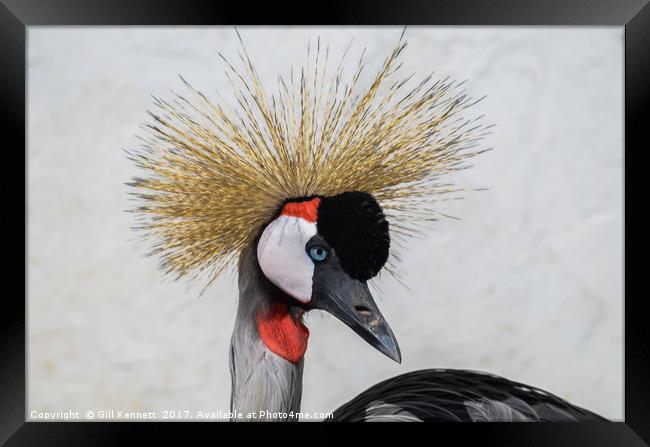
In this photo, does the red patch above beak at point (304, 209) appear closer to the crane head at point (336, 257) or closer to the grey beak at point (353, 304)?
the crane head at point (336, 257)

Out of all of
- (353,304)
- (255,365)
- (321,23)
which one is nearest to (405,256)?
(353,304)

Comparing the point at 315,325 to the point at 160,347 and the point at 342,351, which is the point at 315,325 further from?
the point at 160,347

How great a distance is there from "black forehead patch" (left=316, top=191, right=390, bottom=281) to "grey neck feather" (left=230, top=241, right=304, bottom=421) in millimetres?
171

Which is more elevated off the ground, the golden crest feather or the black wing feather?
the golden crest feather

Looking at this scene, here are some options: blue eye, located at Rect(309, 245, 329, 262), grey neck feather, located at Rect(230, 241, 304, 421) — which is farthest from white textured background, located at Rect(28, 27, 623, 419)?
blue eye, located at Rect(309, 245, 329, 262)

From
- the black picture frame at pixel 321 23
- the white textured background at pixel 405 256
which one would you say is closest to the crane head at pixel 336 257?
the white textured background at pixel 405 256

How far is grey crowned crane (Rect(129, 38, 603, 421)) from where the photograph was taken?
106 centimetres

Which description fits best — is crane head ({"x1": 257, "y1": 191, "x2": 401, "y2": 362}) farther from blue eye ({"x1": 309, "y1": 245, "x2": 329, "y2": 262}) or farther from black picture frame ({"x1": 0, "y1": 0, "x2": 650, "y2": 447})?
black picture frame ({"x1": 0, "y1": 0, "x2": 650, "y2": 447})

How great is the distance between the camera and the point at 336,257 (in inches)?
41.5

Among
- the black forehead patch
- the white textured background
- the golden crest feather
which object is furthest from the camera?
the white textured background

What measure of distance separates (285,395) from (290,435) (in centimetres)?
18

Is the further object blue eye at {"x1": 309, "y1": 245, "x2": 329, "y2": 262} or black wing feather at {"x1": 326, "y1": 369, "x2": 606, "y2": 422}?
black wing feather at {"x1": 326, "y1": 369, "x2": 606, "y2": 422}

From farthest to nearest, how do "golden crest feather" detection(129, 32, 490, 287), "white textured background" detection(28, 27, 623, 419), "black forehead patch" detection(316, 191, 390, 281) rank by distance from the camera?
1. "white textured background" detection(28, 27, 623, 419)
2. "golden crest feather" detection(129, 32, 490, 287)
3. "black forehead patch" detection(316, 191, 390, 281)

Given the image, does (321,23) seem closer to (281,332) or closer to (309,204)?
(309,204)
